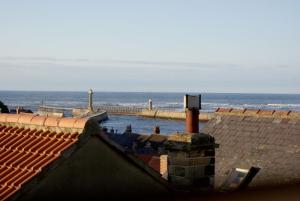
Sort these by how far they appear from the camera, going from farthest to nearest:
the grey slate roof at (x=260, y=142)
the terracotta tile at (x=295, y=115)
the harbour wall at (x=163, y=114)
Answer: the harbour wall at (x=163, y=114) < the terracotta tile at (x=295, y=115) < the grey slate roof at (x=260, y=142)

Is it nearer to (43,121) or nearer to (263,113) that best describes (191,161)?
(43,121)

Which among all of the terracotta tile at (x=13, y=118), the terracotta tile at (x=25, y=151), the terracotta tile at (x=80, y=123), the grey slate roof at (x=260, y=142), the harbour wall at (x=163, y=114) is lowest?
the harbour wall at (x=163, y=114)

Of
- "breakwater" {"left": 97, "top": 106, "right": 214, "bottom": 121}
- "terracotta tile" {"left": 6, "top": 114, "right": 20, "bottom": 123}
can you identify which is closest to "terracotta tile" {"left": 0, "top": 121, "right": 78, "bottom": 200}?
"terracotta tile" {"left": 6, "top": 114, "right": 20, "bottom": 123}

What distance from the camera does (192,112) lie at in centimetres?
978

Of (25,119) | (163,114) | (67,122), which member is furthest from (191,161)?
(163,114)

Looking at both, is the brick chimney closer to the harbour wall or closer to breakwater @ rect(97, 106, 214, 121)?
breakwater @ rect(97, 106, 214, 121)

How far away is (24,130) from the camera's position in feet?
25.9

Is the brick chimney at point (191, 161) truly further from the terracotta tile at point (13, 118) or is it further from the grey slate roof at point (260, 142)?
the grey slate roof at point (260, 142)

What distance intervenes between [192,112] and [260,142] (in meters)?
6.25

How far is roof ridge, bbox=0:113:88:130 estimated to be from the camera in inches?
267

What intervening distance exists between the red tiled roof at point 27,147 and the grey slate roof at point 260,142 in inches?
291

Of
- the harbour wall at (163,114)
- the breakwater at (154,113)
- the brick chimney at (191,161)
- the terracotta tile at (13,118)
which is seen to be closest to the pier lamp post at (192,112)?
the brick chimney at (191,161)

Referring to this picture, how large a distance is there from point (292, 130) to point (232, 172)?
7.84 feet

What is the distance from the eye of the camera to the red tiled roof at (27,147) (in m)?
6.21
